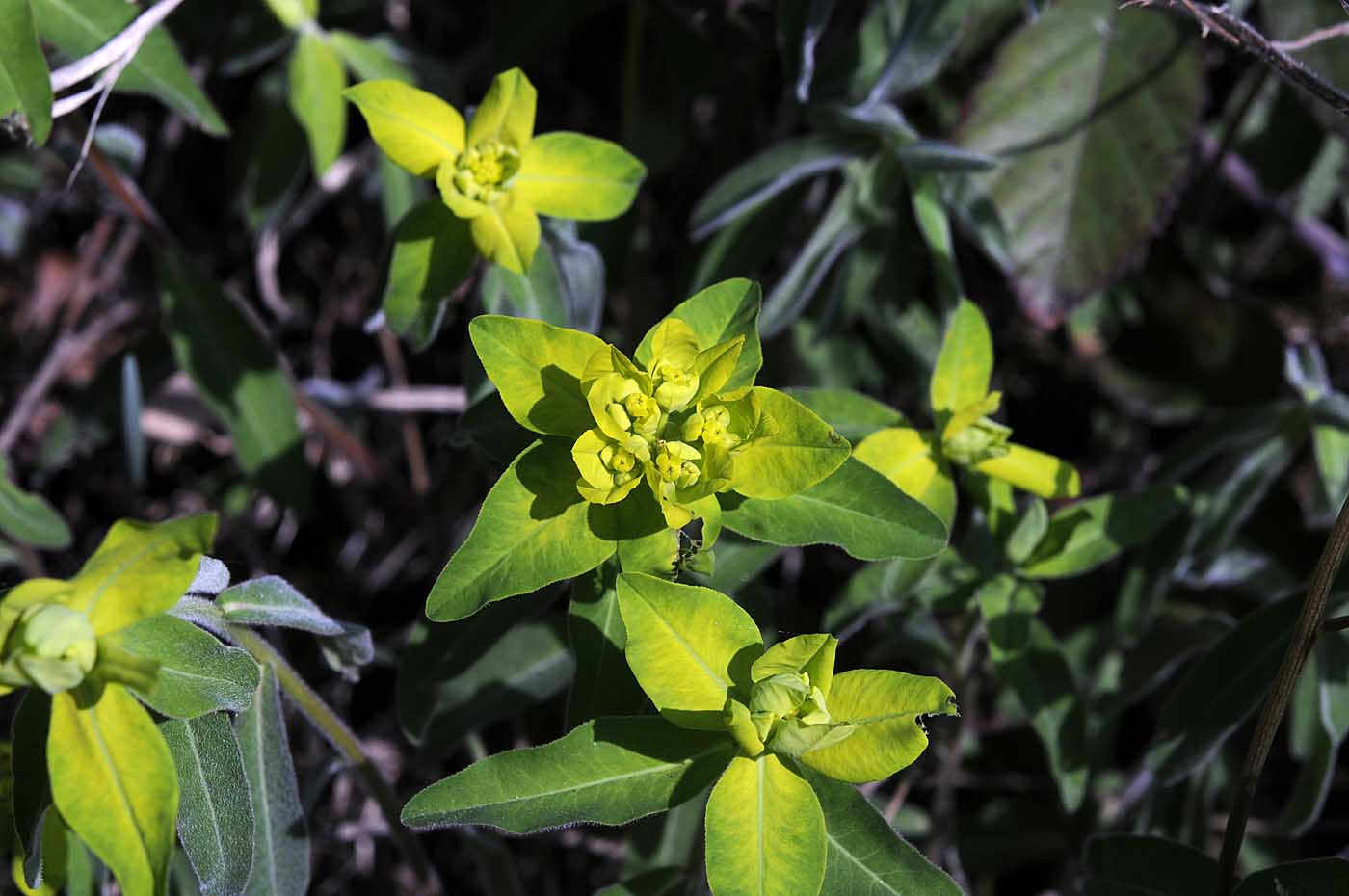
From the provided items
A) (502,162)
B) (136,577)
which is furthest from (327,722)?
(502,162)

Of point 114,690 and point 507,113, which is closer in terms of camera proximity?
point 114,690

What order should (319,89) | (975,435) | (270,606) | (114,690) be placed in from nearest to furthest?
(114,690), (270,606), (975,435), (319,89)

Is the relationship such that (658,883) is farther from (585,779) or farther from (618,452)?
(618,452)

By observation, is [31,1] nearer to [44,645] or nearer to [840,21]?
[44,645]

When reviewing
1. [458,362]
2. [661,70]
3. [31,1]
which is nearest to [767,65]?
[661,70]

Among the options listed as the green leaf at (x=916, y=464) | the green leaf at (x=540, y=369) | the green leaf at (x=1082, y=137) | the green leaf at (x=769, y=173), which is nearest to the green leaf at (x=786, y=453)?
the green leaf at (x=540, y=369)

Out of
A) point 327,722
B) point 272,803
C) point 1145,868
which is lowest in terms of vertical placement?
point 272,803

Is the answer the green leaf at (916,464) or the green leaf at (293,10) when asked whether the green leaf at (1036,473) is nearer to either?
the green leaf at (916,464)

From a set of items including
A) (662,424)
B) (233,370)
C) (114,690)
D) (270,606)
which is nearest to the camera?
(114,690)
